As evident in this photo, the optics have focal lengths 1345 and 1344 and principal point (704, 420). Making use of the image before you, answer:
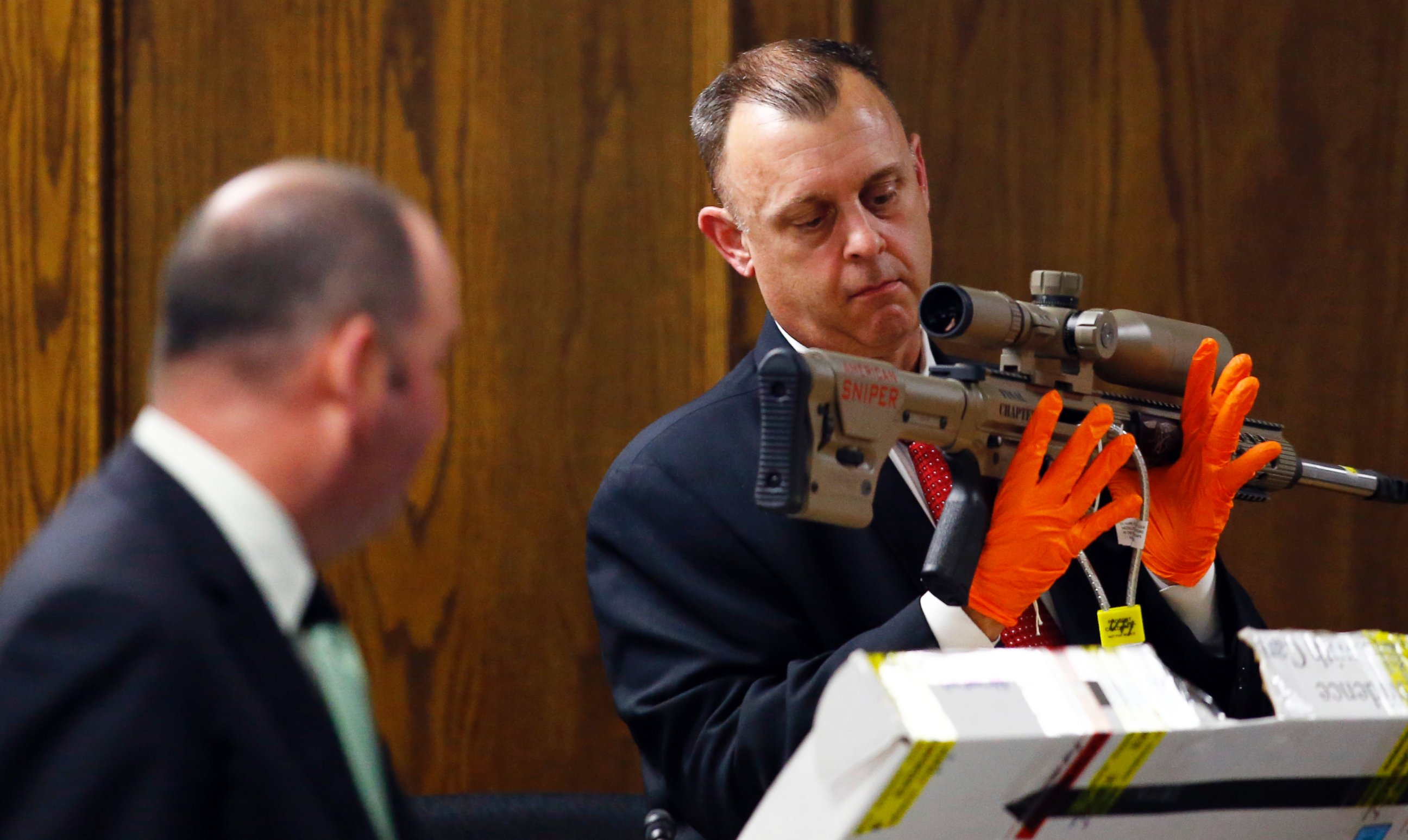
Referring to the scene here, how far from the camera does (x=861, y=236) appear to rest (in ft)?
→ 4.54

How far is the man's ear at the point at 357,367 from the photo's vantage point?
2.20ft

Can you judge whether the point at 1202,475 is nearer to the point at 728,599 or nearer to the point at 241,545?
the point at 728,599

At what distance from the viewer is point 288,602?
2.34 ft

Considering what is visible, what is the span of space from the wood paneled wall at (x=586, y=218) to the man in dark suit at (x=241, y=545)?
4.11ft

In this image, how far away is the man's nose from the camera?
1383 millimetres

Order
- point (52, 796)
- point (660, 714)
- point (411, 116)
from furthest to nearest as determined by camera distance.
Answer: point (411, 116) < point (660, 714) < point (52, 796)

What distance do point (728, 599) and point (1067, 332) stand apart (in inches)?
16.3

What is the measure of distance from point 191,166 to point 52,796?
1.52 metres

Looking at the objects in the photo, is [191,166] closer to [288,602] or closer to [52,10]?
[52,10]

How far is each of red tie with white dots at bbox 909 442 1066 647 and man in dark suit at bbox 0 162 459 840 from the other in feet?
2.44

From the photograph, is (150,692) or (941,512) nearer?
(150,692)

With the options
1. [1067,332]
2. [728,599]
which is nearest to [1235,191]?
[1067,332]

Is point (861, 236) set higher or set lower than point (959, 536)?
higher

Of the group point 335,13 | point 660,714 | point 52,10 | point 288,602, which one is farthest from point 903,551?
point 52,10
